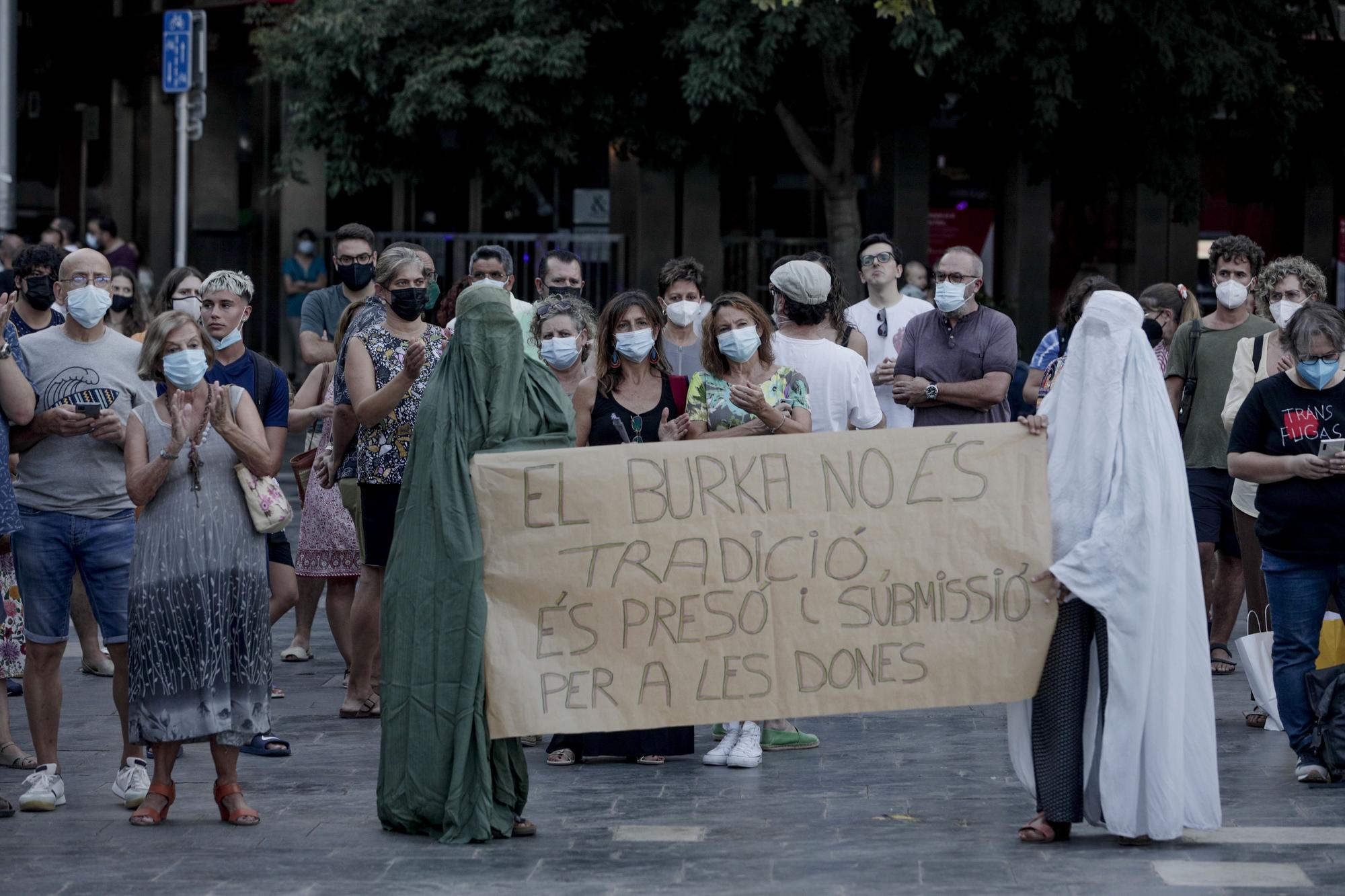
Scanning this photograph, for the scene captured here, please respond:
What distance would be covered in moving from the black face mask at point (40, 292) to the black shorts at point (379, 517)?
4.94 feet

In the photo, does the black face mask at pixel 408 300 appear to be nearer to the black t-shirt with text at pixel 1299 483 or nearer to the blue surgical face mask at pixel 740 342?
the blue surgical face mask at pixel 740 342

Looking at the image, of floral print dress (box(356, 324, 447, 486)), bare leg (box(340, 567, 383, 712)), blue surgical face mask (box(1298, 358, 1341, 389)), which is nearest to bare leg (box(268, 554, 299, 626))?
bare leg (box(340, 567, 383, 712))

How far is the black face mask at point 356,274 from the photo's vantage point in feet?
30.8

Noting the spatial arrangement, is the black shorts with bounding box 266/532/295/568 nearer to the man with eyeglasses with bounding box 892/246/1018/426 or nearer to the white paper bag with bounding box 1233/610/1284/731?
the man with eyeglasses with bounding box 892/246/1018/426

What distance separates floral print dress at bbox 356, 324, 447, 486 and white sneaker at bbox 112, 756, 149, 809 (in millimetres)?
1735

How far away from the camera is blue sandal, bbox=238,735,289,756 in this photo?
25.5 feet

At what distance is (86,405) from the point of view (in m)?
7.23

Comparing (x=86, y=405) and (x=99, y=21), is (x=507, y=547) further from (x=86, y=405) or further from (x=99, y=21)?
(x=99, y=21)

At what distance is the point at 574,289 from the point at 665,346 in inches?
28.6

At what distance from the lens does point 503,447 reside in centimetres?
652

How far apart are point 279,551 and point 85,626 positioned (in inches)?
53.5

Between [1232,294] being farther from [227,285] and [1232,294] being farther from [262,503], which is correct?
[262,503]

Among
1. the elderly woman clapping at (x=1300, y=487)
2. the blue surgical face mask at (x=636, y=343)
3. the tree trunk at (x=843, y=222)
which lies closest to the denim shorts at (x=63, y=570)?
the blue surgical face mask at (x=636, y=343)

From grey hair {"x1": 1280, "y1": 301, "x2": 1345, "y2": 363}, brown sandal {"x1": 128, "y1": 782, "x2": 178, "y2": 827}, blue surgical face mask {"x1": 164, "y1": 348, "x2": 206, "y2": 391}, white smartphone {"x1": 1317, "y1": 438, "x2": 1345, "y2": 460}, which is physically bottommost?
brown sandal {"x1": 128, "y1": 782, "x2": 178, "y2": 827}
